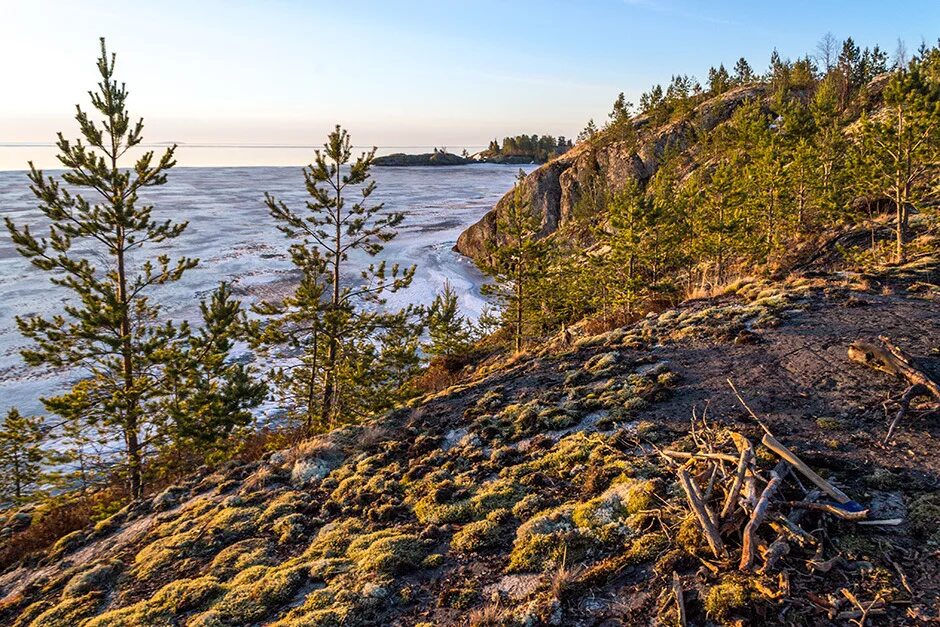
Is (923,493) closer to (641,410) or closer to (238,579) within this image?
(641,410)

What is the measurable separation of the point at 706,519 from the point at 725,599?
2.59 ft

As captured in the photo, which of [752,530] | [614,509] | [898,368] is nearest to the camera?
[752,530]

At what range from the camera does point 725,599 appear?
4363 millimetres

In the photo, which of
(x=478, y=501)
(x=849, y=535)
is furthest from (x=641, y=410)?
(x=849, y=535)

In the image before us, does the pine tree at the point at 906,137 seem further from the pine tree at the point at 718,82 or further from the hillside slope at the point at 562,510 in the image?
the pine tree at the point at 718,82

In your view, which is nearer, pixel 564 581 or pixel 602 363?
pixel 564 581

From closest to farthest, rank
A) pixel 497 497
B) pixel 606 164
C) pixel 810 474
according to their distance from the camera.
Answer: pixel 810 474 → pixel 497 497 → pixel 606 164

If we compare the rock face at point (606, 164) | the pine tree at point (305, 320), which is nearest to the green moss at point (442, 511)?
the pine tree at point (305, 320)

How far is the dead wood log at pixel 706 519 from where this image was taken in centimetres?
489

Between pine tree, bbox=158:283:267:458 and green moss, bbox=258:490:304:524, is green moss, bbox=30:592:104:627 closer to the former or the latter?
green moss, bbox=258:490:304:524

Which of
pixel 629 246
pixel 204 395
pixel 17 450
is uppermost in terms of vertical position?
pixel 629 246

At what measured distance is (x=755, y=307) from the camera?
13.4 meters

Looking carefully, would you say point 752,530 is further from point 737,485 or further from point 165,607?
point 165,607

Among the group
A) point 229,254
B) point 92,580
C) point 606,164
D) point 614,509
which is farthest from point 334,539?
point 606,164
